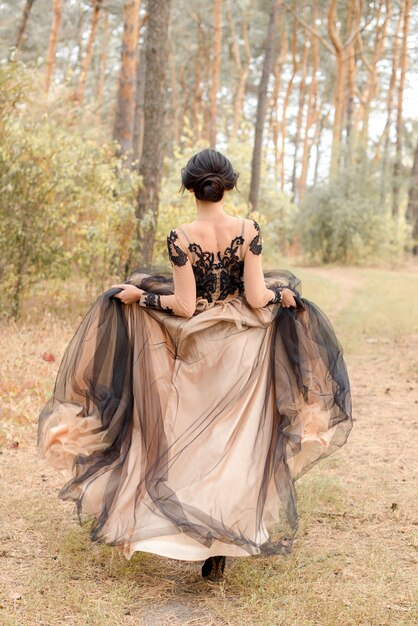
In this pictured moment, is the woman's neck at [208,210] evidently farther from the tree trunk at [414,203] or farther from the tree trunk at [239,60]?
the tree trunk at [239,60]

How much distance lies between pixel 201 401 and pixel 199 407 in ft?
0.10

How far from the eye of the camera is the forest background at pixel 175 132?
10.7 m

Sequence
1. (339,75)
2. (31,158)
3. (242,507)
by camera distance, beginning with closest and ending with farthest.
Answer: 1. (242,507)
2. (31,158)
3. (339,75)

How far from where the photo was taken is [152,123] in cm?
1155

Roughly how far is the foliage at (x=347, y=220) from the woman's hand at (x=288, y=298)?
23833 mm

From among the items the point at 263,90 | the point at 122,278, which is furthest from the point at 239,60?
the point at 122,278

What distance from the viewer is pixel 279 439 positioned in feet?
14.7

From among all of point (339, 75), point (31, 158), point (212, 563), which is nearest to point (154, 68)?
point (31, 158)

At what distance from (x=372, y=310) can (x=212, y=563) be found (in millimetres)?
12021

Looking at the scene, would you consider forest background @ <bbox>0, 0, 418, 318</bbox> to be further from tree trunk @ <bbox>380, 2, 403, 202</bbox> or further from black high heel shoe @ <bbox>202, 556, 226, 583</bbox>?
black high heel shoe @ <bbox>202, 556, 226, 583</bbox>

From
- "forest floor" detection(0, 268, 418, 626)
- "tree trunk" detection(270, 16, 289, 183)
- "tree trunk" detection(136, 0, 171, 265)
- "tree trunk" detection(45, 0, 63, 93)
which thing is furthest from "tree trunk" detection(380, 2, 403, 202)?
"forest floor" detection(0, 268, 418, 626)

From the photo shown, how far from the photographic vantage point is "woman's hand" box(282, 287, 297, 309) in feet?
15.7

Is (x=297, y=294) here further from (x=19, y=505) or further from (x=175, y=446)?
(x=19, y=505)
